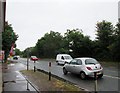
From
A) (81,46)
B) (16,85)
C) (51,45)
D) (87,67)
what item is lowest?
(16,85)

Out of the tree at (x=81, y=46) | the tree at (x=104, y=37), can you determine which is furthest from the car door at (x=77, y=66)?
the tree at (x=81, y=46)

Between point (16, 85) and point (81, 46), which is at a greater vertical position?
point (81, 46)

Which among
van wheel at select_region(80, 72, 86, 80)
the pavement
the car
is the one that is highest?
the car

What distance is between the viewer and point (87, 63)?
16.8 m

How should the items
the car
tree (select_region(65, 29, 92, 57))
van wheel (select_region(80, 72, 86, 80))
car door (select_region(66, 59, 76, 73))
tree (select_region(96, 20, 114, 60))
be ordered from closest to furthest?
the car, van wheel (select_region(80, 72, 86, 80)), car door (select_region(66, 59, 76, 73)), tree (select_region(96, 20, 114, 60)), tree (select_region(65, 29, 92, 57))

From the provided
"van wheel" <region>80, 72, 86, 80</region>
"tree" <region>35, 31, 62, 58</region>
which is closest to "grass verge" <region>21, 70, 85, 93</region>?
"van wheel" <region>80, 72, 86, 80</region>

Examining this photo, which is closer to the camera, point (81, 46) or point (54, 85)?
point (54, 85)

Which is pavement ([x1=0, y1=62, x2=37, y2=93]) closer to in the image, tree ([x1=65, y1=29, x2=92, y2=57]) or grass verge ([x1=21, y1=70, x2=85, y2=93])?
grass verge ([x1=21, y1=70, x2=85, y2=93])

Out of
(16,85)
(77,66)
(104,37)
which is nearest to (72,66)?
(77,66)

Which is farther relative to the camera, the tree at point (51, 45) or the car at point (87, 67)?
the tree at point (51, 45)

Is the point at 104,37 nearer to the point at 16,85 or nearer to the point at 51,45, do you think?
the point at 16,85

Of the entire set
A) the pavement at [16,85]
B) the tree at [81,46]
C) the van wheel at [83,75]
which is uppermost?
the tree at [81,46]

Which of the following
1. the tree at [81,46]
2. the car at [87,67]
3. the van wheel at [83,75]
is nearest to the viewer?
the car at [87,67]

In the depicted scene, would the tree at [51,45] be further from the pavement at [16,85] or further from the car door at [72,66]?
the pavement at [16,85]
